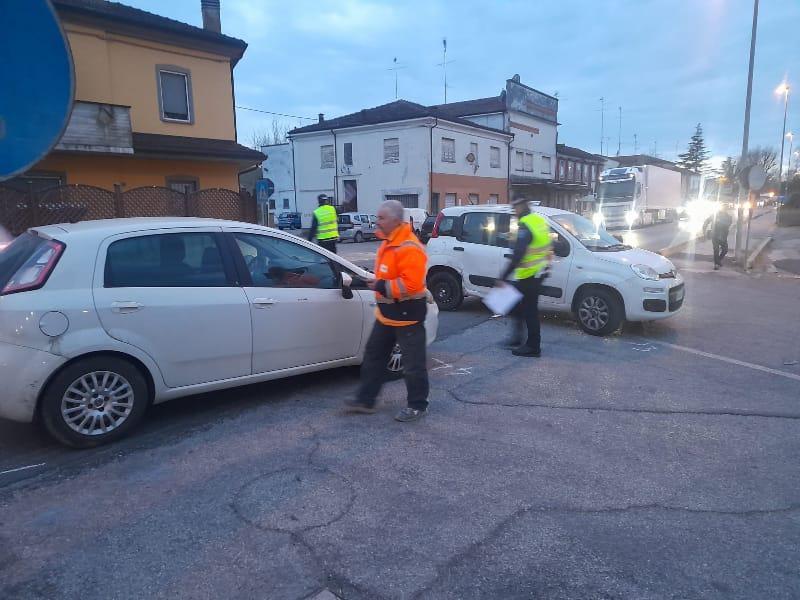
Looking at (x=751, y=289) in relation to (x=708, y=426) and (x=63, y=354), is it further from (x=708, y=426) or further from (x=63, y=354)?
(x=63, y=354)

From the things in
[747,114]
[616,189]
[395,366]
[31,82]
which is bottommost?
[395,366]

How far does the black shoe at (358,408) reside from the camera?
4633 mm

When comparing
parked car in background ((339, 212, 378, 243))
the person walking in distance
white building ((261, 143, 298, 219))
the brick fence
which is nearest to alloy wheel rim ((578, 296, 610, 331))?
the person walking in distance

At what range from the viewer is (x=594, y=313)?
758cm

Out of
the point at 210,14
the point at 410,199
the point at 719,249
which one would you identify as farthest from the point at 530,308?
the point at 410,199

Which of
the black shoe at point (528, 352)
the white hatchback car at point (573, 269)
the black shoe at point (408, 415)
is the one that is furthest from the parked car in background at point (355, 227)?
the black shoe at point (408, 415)

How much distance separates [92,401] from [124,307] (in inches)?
27.4

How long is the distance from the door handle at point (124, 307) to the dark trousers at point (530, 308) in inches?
158

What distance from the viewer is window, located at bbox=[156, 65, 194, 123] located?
17812mm

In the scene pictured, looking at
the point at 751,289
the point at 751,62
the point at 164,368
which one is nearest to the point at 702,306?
the point at 751,289

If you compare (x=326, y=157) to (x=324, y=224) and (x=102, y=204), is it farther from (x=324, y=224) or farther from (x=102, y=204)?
(x=324, y=224)

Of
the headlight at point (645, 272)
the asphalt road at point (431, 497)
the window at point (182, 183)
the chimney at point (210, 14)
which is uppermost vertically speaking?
the chimney at point (210, 14)

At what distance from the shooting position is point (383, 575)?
2.65 m

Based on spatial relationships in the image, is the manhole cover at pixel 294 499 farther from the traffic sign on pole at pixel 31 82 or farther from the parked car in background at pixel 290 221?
the parked car in background at pixel 290 221
